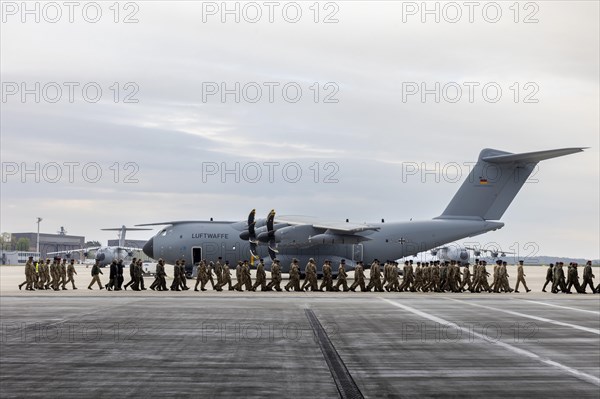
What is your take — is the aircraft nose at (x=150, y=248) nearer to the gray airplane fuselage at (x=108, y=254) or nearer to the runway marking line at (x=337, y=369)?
the gray airplane fuselage at (x=108, y=254)

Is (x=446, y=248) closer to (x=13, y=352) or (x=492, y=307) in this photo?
(x=492, y=307)

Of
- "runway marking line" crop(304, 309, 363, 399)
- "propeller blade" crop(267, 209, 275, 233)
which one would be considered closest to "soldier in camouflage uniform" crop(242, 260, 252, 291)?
"propeller blade" crop(267, 209, 275, 233)

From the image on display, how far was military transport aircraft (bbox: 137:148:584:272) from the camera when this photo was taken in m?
43.7

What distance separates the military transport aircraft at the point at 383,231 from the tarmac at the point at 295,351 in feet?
63.2

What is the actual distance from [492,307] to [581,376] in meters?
13.8

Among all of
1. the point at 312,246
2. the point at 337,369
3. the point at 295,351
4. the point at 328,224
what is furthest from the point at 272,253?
the point at 337,369

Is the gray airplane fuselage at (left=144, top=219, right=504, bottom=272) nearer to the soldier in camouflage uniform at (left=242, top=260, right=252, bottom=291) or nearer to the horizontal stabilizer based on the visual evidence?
the horizontal stabilizer

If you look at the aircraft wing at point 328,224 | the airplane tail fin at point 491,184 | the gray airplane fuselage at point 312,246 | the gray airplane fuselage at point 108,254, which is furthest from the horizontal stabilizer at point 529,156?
the gray airplane fuselage at point 108,254

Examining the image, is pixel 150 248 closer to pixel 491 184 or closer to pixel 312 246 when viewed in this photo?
pixel 312 246

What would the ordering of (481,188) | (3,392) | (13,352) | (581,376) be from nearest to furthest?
(3,392), (581,376), (13,352), (481,188)

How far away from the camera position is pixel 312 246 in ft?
142

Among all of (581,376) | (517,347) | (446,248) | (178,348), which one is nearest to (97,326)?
(178,348)

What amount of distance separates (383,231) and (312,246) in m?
4.66

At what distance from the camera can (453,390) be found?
385 inches
